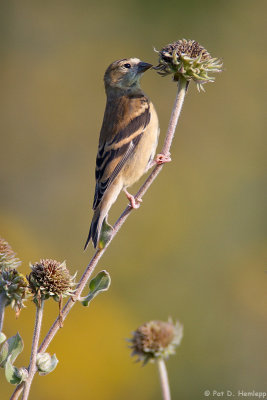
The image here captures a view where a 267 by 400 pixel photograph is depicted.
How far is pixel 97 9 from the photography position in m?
7.86

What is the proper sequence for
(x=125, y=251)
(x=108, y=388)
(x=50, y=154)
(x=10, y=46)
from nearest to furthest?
(x=108, y=388)
(x=125, y=251)
(x=50, y=154)
(x=10, y=46)

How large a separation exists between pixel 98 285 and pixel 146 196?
13.5ft

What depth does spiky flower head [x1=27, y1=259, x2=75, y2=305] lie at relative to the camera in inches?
79.7

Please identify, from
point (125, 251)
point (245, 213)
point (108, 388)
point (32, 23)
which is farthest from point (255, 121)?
point (108, 388)

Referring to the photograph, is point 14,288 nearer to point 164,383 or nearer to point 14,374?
point 14,374

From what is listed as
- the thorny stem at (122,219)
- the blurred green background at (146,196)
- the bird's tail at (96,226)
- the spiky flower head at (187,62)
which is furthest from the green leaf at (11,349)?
the blurred green background at (146,196)

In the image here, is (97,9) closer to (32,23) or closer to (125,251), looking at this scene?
(32,23)

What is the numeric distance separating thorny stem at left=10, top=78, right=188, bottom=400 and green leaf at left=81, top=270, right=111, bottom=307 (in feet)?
0.25

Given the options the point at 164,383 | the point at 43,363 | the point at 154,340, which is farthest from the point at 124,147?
the point at 164,383

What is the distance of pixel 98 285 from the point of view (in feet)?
7.14

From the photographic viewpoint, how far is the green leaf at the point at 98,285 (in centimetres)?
211

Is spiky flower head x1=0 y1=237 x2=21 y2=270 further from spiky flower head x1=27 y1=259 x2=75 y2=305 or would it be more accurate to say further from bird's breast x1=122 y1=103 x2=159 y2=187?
bird's breast x1=122 y1=103 x2=159 y2=187

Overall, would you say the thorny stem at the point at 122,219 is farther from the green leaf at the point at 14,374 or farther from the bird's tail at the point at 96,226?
the bird's tail at the point at 96,226

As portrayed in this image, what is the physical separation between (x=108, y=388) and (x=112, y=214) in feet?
6.19
